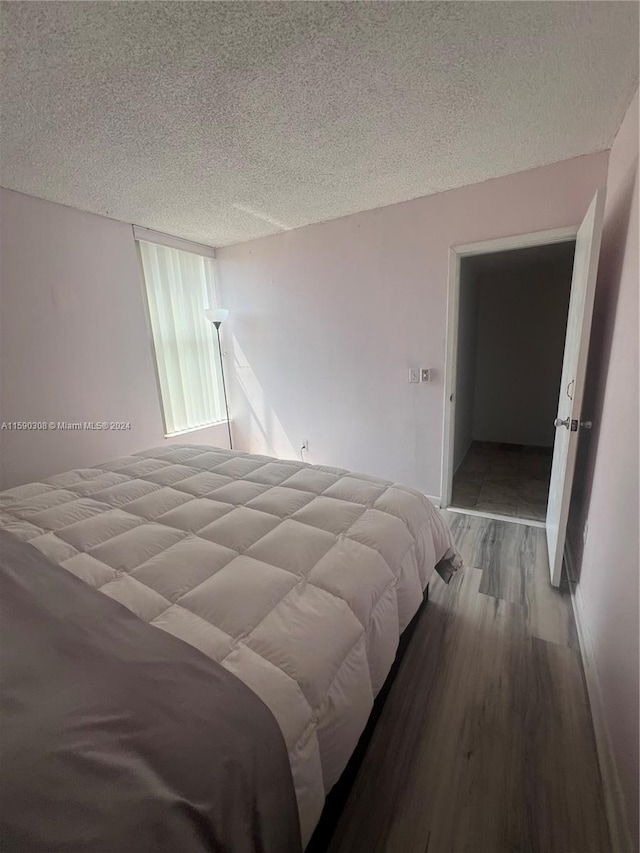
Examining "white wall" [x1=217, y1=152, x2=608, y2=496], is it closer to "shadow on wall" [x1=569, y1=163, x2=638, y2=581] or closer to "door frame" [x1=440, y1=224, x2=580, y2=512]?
"door frame" [x1=440, y1=224, x2=580, y2=512]

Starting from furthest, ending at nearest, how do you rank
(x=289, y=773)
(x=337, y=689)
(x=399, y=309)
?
(x=399, y=309) < (x=337, y=689) < (x=289, y=773)

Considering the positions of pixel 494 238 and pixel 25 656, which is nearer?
pixel 25 656

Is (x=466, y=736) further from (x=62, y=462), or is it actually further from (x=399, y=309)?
(x=62, y=462)

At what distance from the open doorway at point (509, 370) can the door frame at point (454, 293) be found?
0.51 metres

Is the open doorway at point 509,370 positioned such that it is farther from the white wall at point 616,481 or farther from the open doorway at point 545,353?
the white wall at point 616,481

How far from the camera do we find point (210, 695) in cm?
73

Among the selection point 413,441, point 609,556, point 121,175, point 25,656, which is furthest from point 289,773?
point 121,175

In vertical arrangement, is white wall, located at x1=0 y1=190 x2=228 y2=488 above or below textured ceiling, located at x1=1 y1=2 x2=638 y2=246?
below

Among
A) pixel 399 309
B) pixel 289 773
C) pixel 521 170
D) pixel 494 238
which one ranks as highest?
pixel 521 170

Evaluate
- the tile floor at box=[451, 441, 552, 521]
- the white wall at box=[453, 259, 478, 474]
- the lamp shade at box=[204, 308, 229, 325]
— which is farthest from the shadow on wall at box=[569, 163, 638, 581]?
the lamp shade at box=[204, 308, 229, 325]

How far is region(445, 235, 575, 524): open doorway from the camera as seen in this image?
3.43m

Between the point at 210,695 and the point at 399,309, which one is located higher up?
the point at 399,309

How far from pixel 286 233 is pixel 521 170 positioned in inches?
74.4

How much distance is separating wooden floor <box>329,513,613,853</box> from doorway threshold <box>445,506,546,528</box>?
0.80 meters
